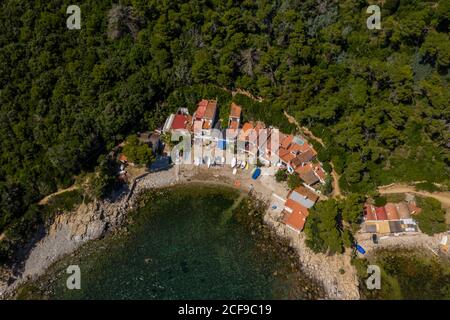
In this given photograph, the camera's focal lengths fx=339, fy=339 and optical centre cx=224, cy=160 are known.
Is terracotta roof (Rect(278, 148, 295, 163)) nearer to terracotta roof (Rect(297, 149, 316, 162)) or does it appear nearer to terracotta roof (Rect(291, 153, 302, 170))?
terracotta roof (Rect(291, 153, 302, 170))

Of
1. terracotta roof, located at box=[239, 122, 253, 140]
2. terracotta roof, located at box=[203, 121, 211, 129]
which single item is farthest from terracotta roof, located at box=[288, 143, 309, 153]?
terracotta roof, located at box=[203, 121, 211, 129]

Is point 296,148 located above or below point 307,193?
above

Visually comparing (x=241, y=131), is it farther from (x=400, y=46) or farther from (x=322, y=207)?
(x=400, y=46)

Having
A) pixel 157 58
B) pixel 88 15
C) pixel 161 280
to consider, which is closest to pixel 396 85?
pixel 157 58

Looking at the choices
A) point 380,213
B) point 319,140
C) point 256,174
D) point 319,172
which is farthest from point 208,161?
point 380,213

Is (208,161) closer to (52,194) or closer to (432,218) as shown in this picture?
(52,194)

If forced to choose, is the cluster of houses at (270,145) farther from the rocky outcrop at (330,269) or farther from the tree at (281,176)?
the rocky outcrop at (330,269)
